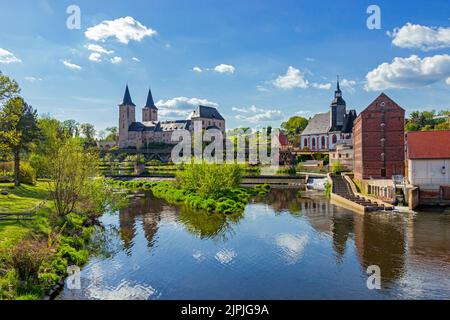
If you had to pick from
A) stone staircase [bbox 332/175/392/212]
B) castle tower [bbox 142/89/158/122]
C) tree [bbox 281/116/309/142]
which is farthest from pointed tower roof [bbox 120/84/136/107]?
stone staircase [bbox 332/175/392/212]

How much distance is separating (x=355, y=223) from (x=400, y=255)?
869cm

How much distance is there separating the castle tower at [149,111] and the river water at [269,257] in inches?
4200

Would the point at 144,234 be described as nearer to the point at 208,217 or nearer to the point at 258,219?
the point at 208,217

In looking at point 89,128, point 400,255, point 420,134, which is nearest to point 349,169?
point 420,134

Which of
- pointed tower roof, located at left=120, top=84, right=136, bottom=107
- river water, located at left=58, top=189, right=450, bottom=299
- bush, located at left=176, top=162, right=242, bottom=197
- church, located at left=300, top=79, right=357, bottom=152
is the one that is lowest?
river water, located at left=58, top=189, right=450, bottom=299

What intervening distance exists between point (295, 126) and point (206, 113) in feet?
106

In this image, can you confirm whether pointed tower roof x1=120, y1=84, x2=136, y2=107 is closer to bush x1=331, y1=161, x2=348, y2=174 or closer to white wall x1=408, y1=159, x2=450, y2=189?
bush x1=331, y1=161, x2=348, y2=174

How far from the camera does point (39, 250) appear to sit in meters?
15.3

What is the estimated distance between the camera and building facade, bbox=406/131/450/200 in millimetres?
35594

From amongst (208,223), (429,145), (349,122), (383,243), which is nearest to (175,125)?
(349,122)

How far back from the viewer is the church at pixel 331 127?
83500 millimetres

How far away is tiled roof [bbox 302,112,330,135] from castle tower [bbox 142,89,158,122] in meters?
Answer: 64.5

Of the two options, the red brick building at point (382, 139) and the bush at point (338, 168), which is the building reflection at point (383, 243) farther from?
the bush at point (338, 168)

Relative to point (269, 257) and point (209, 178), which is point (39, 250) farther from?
point (209, 178)
